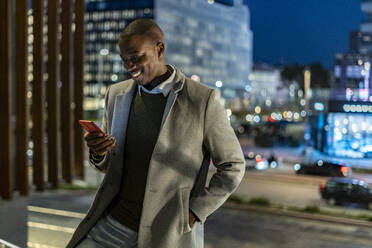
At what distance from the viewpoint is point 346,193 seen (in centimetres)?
1495

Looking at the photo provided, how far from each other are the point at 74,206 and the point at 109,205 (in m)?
8.84

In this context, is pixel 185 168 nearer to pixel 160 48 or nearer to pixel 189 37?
pixel 160 48

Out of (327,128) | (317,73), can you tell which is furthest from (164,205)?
(317,73)

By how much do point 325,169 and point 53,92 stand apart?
14.9 m

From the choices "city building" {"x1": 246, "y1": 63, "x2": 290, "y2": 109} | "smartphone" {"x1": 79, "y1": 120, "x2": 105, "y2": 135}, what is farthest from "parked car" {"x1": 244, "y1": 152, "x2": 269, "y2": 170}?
"city building" {"x1": 246, "y1": 63, "x2": 290, "y2": 109}

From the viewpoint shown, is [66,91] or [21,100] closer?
[21,100]

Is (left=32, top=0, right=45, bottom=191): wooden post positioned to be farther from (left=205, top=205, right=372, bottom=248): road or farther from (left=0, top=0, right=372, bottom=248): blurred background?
(left=205, top=205, right=372, bottom=248): road

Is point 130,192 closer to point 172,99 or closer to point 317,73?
point 172,99

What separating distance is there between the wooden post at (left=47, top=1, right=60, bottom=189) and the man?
9016 mm

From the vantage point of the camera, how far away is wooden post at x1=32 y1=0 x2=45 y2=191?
1019 cm

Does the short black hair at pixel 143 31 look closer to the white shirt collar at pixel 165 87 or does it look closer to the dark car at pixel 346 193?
the white shirt collar at pixel 165 87

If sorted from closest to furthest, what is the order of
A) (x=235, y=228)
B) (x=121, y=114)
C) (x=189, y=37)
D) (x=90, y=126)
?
1. (x=90, y=126)
2. (x=121, y=114)
3. (x=235, y=228)
4. (x=189, y=37)

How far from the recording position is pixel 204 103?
2145 millimetres

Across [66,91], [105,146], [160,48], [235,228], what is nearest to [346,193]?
[235,228]
